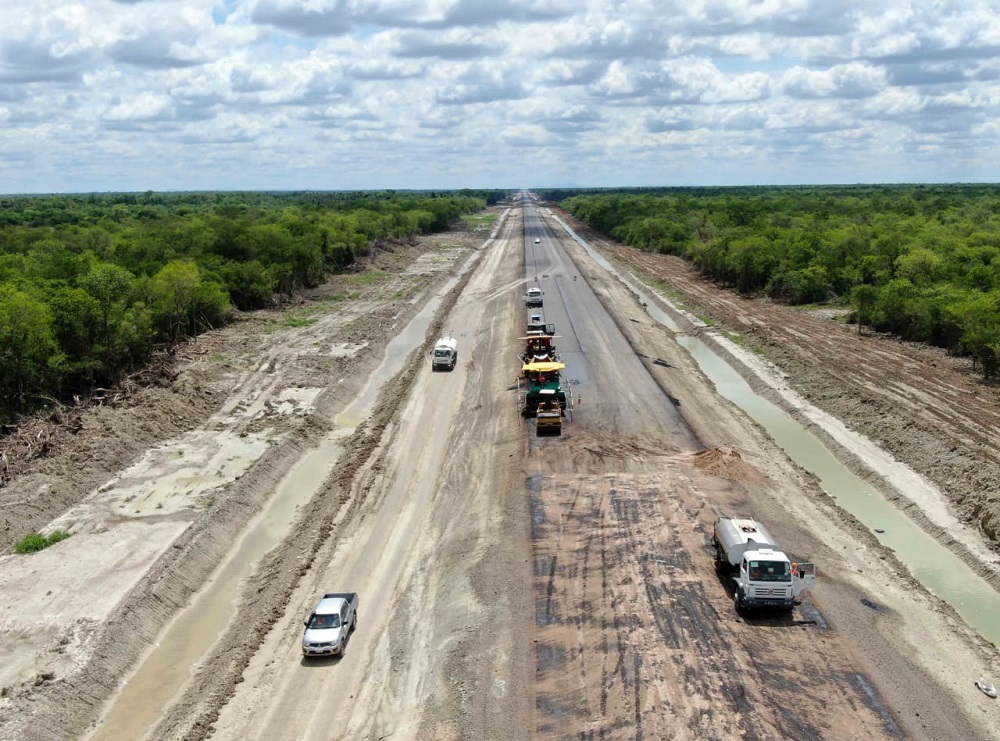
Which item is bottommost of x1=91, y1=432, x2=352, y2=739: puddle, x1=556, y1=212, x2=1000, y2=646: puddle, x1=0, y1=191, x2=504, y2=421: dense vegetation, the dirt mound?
x1=91, y1=432, x2=352, y2=739: puddle

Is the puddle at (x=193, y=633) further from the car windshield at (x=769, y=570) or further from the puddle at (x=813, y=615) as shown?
the puddle at (x=813, y=615)

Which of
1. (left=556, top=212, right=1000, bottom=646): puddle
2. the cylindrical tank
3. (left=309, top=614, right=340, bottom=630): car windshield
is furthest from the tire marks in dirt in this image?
(left=556, top=212, right=1000, bottom=646): puddle

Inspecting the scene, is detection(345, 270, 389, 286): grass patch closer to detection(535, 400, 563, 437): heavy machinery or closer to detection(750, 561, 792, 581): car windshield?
detection(535, 400, 563, 437): heavy machinery

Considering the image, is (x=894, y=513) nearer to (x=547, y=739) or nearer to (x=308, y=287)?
(x=547, y=739)

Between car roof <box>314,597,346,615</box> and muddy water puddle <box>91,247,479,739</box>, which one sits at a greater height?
car roof <box>314,597,346,615</box>

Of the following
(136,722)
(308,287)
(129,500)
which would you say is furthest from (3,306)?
(308,287)

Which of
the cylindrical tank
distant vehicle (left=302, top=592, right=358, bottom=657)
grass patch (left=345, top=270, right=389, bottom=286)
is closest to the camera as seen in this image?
distant vehicle (left=302, top=592, right=358, bottom=657)

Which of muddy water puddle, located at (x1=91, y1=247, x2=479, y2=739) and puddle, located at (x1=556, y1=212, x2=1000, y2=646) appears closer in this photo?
muddy water puddle, located at (x1=91, y1=247, x2=479, y2=739)

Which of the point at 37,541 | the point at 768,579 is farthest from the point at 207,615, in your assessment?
the point at 768,579
